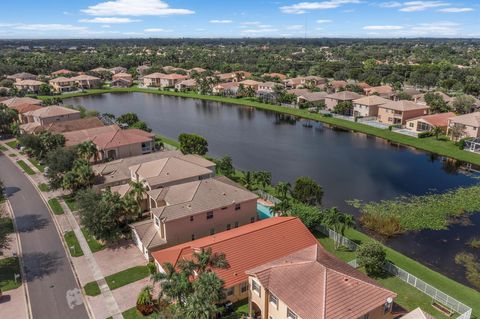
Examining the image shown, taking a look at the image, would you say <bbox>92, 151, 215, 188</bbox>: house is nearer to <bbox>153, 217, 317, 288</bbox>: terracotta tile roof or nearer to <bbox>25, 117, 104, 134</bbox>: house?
<bbox>153, 217, 317, 288</bbox>: terracotta tile roof

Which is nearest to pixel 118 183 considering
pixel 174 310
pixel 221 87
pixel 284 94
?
pixel 174 310

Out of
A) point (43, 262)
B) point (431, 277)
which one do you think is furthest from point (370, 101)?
point (43, 262)

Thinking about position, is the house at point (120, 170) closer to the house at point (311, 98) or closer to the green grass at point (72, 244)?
the green grass at point (72, 244)

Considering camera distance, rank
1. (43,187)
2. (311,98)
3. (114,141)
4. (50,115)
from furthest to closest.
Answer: (311,98), (50,115), (114,141), (43,187)

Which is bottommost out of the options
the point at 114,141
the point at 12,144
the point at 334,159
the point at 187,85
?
the point at 334,159

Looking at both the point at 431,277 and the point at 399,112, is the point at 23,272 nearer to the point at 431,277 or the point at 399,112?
the point at 431,277

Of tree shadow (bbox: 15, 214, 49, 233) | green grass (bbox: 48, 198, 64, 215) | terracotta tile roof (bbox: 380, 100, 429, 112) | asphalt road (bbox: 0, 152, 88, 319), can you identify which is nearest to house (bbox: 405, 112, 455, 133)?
terracotta tile roof (bbox: 380, 100, 429, 112)

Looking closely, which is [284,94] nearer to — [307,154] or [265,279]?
[307,154]
